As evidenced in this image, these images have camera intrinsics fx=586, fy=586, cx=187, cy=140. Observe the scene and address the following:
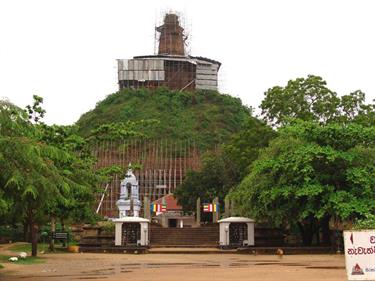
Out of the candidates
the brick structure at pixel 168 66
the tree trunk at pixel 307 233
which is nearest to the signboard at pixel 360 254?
the tree trunk at pixel 307 233

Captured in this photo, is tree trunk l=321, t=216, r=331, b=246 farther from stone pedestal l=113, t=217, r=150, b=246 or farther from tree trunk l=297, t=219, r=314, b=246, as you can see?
stone pedestal l=113, t=217, r=150, b=246

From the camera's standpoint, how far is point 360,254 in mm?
9938

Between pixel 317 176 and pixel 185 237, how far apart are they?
13309 mm

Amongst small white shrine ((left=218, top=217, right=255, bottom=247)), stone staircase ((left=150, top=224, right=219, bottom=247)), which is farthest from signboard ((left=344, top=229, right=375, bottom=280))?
stone staircase ((left=150, top=224, right=219, bottom=247))

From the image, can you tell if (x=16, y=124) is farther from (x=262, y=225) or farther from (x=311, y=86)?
(x=311, y=86)

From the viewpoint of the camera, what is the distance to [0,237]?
42062 mm

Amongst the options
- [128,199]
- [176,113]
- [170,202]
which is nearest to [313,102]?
[128,199]

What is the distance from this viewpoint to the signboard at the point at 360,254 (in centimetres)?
988

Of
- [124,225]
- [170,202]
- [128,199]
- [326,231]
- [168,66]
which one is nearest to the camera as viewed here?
[326,231]

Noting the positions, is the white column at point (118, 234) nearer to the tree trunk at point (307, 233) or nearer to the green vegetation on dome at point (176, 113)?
the tree trunk at point (307, 233)

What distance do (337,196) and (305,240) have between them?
6554 mm

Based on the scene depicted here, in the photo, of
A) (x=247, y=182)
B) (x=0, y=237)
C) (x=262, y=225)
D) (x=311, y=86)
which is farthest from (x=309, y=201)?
(x=0, y=237)

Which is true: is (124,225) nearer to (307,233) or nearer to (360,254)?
(307,233)

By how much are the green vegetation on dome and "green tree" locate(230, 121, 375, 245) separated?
59.7 m
